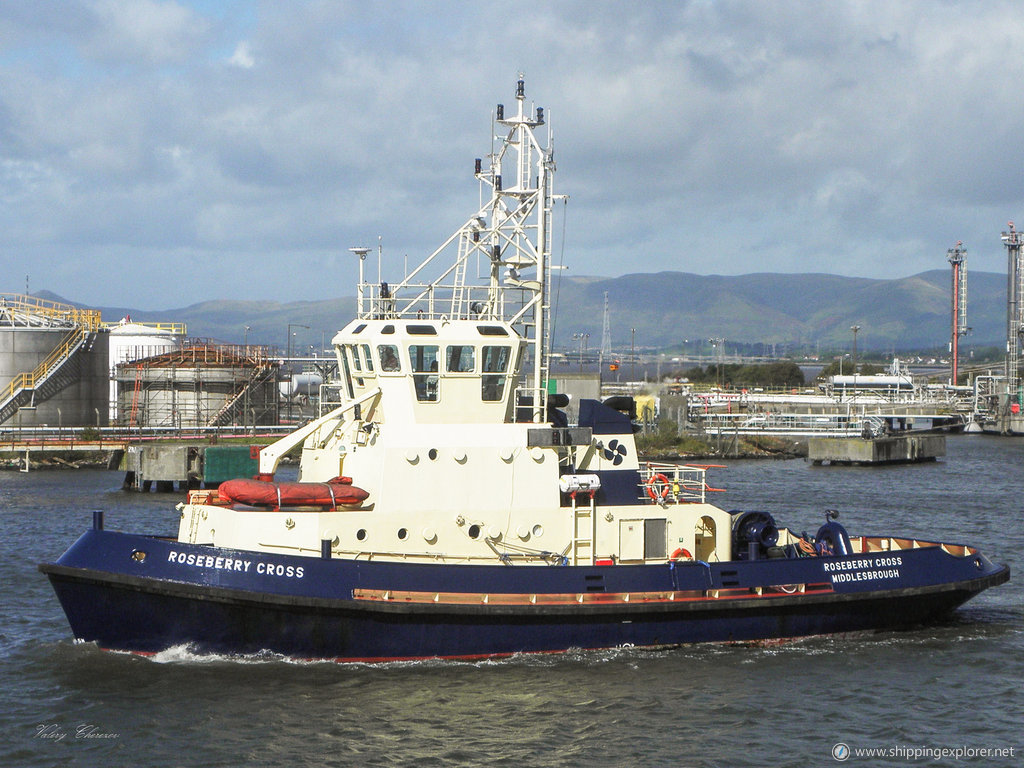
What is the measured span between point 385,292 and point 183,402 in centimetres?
3736

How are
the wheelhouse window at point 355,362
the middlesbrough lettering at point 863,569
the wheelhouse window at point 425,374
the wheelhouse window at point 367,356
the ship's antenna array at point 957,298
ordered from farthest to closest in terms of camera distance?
the ship's antenna array at point 957,298 < the middlesbrough lettering at point 863,569 < the wheelhouse window at point 355,362 < the wheelhouse window at point 367,356 < the wheelhouse window at point 425,374

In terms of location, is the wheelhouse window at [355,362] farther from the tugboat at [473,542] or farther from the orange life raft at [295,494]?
the orange life raft at [295,494]

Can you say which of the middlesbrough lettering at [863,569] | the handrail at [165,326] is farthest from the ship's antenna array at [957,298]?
the middlesbrough lettering at [863,569]

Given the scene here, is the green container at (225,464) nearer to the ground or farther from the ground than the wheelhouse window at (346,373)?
nearer to the ground

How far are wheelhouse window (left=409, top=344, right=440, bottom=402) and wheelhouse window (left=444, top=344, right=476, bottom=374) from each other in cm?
17

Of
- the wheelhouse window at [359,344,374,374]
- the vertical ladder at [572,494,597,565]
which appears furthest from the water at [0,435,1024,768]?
the wheelhouse window at [359,344,374,374]

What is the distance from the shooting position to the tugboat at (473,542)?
14688 mm

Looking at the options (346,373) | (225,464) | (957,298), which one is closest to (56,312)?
(225,464)

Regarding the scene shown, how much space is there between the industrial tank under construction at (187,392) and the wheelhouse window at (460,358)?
35.8 metres

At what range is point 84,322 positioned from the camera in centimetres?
5184

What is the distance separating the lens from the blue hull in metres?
14.5

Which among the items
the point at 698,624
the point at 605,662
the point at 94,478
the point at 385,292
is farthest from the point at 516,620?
the point at 94,478

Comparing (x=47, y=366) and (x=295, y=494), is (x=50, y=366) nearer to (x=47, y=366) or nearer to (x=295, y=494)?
(x=47, y=366)

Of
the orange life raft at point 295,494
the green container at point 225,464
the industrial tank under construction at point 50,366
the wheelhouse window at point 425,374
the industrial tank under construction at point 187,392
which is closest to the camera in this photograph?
the orange life raft at point 295,494
